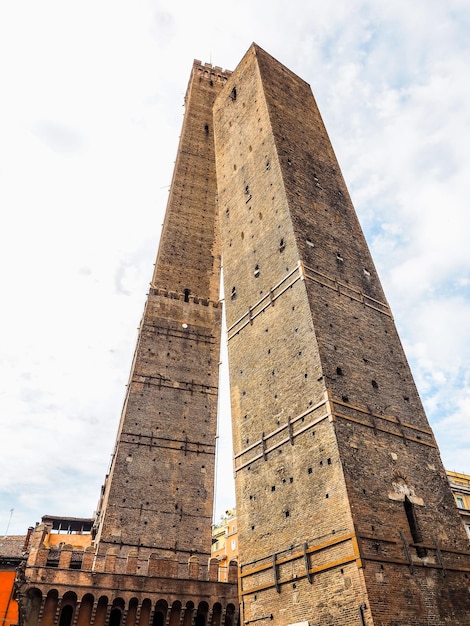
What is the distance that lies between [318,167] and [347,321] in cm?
690

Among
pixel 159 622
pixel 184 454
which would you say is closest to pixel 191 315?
pixel 184 454

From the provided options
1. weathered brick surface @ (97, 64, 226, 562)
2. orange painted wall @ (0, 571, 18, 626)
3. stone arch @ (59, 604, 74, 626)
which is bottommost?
stone arch @ (59, 604, 74, 626)

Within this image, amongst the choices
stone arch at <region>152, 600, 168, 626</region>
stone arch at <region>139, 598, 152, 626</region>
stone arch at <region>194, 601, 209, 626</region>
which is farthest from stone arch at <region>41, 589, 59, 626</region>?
stone arch at <region>194, 601, 209, 626</region>

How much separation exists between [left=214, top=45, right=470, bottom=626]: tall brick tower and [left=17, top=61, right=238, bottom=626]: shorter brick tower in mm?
3379

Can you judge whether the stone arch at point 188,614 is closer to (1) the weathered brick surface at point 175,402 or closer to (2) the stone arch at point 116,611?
(2) the stone arch at point 116,611

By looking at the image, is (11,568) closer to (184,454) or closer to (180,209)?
(184,454)

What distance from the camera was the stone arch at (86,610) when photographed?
41.7 feet

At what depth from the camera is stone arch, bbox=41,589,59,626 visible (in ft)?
40.8

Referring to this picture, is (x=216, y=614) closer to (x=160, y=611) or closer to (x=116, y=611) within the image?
(x=160, y=611)

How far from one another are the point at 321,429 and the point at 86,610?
760 cm

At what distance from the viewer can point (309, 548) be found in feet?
32.8

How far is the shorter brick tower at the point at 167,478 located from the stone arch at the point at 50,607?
0.08ft

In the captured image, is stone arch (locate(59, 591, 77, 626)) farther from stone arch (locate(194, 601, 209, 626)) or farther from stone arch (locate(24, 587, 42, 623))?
stone arch (locate(194, 601, 209, 626))

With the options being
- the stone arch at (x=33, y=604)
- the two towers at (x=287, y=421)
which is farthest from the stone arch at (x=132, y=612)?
the stone arch at (x=33, y=604)
